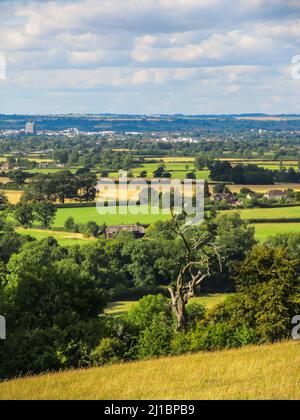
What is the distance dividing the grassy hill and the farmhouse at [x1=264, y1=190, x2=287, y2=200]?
71.4 m

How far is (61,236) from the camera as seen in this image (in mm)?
65188

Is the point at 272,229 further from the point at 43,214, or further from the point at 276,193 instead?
the point at 276,193

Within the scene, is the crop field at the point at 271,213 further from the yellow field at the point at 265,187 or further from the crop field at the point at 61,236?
the crop field at the point at 61,236

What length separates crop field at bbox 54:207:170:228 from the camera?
72562mm

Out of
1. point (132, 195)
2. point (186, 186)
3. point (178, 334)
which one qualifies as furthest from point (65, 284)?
point (186, 186)

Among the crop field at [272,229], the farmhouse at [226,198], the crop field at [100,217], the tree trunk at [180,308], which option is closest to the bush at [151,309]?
the tree trunk at [180,308]

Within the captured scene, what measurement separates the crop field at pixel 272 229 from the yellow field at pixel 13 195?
29.9 meters

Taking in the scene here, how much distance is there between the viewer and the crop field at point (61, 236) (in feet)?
205

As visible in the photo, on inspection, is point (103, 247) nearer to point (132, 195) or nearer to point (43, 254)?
point (43, 254)

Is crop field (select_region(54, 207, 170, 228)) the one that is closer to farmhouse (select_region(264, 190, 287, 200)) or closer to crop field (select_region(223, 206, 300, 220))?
crop field (select_region(223, 206, 300, 220))

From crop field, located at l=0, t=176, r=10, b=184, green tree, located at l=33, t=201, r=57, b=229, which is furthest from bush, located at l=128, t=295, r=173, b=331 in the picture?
crop field, located at l=0, t=176, r=10, b=184

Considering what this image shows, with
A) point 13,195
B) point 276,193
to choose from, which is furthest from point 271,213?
→ point 13,195

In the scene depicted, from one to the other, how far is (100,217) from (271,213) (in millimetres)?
18330

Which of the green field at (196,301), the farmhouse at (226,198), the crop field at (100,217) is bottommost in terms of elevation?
the green field at (196,301)
